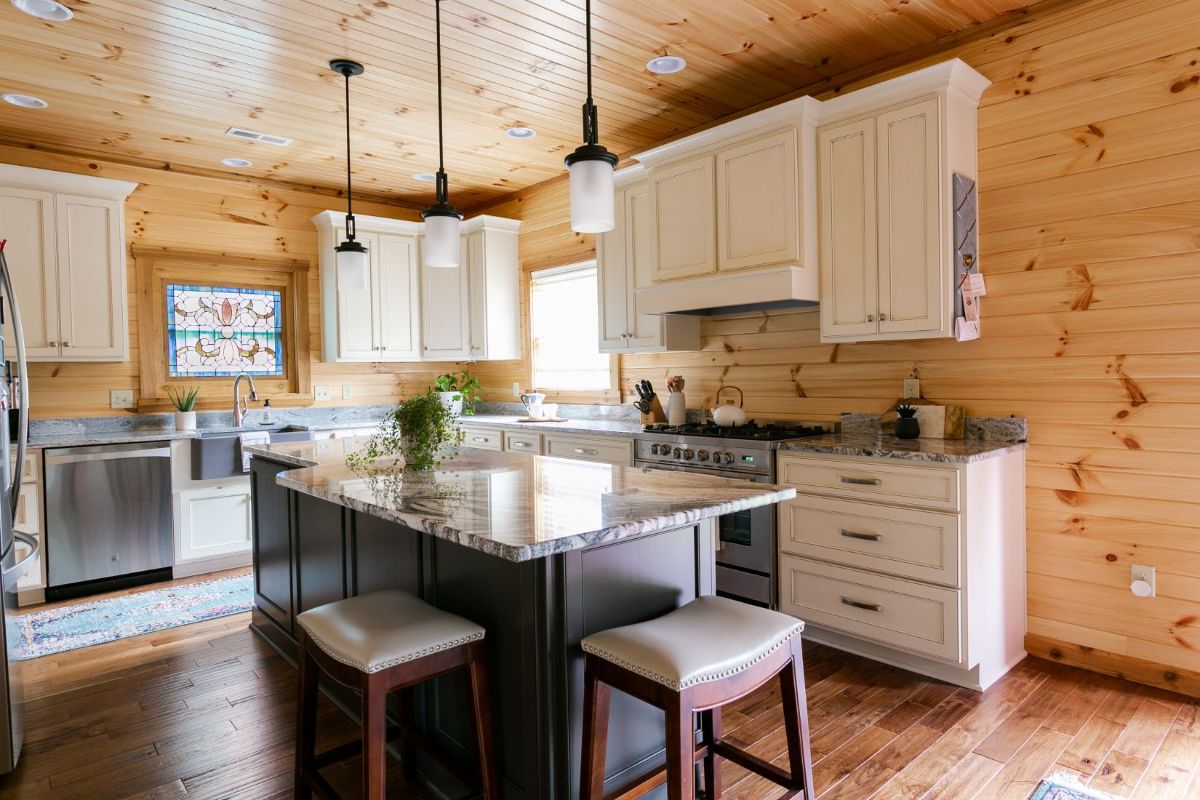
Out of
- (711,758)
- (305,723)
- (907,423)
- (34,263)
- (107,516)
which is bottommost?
(711,758)

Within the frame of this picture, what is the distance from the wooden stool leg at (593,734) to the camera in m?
1.59

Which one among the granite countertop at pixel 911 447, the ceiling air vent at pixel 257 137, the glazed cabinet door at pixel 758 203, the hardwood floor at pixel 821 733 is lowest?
the hardwood floor at pixel 821 733

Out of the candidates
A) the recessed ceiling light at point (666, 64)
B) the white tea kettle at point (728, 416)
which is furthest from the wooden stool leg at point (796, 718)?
the recessed ceiling light at point (666, 64)

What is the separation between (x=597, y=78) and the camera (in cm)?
349

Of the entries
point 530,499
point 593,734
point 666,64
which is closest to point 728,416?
point 666,64

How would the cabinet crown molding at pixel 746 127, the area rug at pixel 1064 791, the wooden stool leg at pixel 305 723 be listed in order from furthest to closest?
the cabinet crown molding at pixel 746 127 → the area rug at pixel 1064 791 → the wooden stool leg at pixel 305 723

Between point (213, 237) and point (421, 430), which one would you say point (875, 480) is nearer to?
point (421, 430)

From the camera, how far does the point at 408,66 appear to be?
11.0 feet

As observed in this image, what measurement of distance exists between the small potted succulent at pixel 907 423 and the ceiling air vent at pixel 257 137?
384 cm

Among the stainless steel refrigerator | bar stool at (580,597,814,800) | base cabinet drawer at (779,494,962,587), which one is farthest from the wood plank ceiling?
bar stool at (580,597,814,800)

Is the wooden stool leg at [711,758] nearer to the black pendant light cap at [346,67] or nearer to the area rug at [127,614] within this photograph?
the area rug at [127,614]

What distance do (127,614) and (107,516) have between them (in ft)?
2.31

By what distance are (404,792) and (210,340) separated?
401 centimetres

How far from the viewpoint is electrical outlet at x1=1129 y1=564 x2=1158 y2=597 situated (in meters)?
2.69
